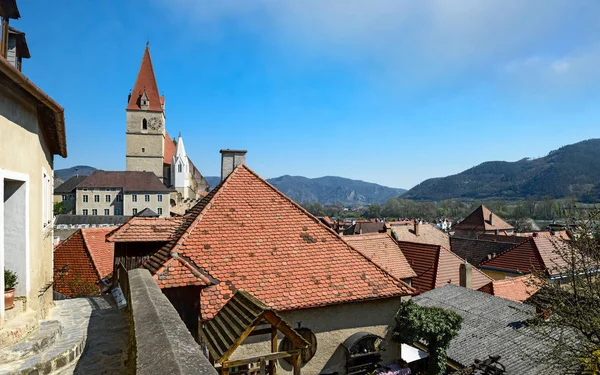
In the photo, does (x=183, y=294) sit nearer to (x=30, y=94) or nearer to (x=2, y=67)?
(x=30, y=94)

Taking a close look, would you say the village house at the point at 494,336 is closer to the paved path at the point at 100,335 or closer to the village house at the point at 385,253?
the village house at the point at 385,253

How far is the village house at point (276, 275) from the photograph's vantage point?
852 cm

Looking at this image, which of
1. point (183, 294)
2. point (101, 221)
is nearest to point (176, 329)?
point (183, 294)

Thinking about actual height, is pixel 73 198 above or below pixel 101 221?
above

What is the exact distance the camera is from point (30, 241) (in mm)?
5664

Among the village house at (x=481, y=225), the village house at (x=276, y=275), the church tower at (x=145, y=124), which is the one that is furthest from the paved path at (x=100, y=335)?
the church tower at (x=145, y=124)

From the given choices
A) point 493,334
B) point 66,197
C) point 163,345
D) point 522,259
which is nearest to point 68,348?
point 163,345

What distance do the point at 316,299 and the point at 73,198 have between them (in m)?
76.4

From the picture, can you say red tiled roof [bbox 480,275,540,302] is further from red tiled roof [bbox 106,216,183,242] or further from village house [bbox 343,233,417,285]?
red tiled roof [bbox 106,216,183,242]

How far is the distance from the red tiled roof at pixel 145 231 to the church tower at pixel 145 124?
223ft

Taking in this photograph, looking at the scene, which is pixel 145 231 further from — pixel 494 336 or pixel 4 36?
pixel 494 336

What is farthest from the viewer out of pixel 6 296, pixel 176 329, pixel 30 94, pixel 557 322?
pixel 557 322

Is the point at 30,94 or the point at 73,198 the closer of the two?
the point at 30,94

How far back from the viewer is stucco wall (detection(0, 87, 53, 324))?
473cm
